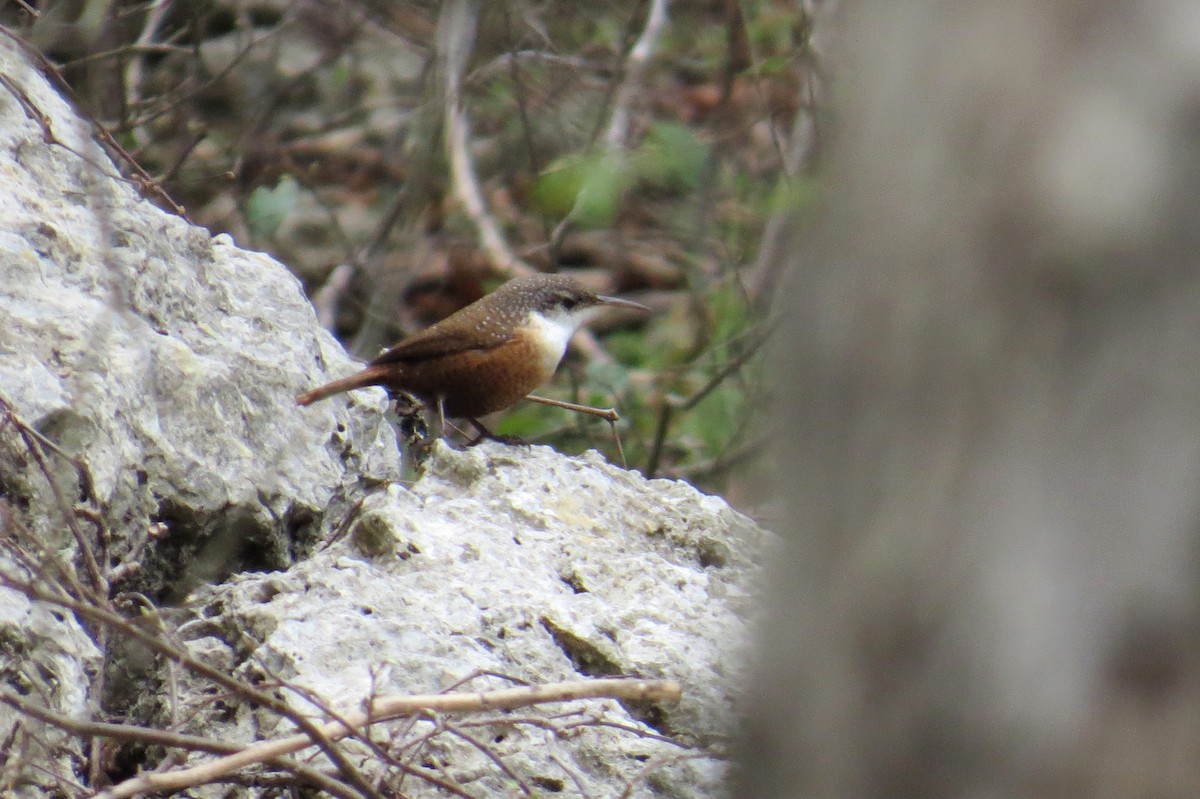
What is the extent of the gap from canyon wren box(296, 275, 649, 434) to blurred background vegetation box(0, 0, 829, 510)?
44 cm

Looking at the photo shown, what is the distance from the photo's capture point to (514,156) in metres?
9.57

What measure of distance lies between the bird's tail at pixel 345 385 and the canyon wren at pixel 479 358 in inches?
11.4

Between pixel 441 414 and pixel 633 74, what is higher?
pixel 633 74

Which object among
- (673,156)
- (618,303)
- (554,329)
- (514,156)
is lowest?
(554,329)

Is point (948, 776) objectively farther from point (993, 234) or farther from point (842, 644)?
point (993, 234)

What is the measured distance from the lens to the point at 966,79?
1168 millimetres

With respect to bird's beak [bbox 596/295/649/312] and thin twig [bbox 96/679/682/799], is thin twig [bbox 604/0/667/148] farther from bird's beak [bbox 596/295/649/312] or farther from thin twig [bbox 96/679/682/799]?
thin twig [bbox 96/679/682/799]

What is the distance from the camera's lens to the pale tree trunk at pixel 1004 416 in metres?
1.11

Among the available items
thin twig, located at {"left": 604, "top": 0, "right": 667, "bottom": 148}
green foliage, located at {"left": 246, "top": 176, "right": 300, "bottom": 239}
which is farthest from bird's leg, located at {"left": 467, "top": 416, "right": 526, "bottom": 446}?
thin twig, located at {"left": 604, "top": 0, "right": 667, "bottom": 148}

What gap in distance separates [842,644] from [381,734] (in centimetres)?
151

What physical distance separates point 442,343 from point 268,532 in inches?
68.5

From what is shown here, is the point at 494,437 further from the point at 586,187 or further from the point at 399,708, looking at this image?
the point at 399,708

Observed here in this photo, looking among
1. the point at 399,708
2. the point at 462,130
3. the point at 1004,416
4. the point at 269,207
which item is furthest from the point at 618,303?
the point at 1004,416

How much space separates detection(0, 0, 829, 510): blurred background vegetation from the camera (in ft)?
21.1
